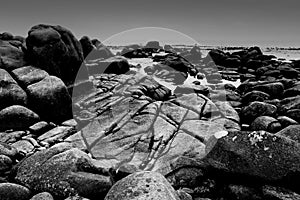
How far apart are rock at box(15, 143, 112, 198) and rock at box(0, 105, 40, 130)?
3982mm

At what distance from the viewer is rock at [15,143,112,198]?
6.50m

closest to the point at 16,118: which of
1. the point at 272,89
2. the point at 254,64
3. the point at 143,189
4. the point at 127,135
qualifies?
the point at 127,135

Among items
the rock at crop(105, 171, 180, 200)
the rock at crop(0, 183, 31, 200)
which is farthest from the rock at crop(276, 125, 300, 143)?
the rock at crop(0, 183, 31, 200)

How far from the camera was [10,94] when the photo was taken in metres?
11.9

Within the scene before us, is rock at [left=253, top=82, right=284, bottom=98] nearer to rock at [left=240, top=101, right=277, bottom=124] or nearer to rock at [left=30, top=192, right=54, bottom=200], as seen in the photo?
rock at [left=240, top=101, right=277, bottom=124]

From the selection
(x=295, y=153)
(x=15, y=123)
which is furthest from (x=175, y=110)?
(x=15, y=123)

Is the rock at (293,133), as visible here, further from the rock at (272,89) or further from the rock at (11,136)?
the rock at (11,136)

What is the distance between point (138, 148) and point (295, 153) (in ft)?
14.2

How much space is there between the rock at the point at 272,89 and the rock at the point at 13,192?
13.3m

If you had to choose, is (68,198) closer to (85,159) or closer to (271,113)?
(85,159)

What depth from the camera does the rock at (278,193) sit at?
600 cm

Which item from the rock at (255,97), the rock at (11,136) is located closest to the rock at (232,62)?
the rock at (255,97)

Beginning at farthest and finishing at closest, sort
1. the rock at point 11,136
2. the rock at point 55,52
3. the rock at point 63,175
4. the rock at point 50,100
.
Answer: the rock at point 55,52 → the rock at point 50,100 → the rock at point 11,136 → the rock at point 63,175

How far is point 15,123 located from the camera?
10.9 metres
